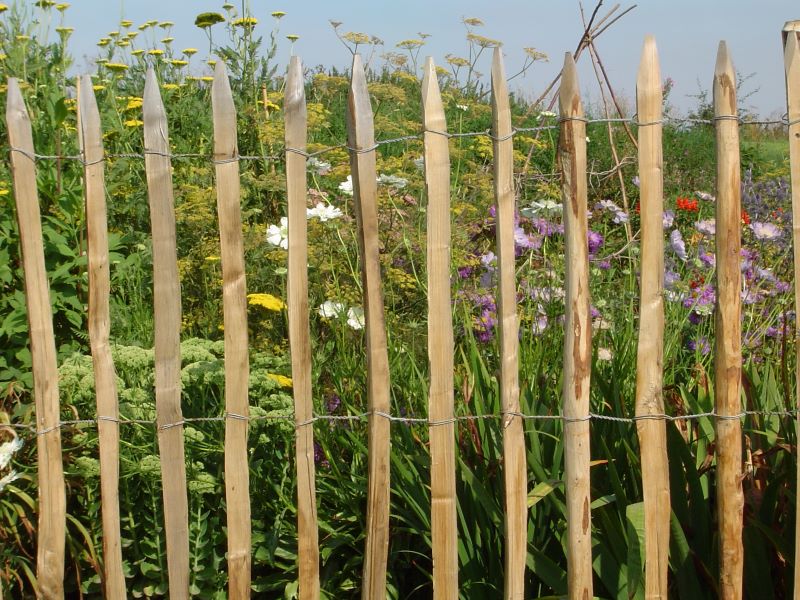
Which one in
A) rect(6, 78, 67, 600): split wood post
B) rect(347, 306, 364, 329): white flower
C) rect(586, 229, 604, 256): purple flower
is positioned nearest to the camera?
rect(6, 78, 67, 600): split wood post

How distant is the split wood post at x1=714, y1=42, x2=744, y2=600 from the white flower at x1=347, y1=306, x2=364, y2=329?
1.23 meters

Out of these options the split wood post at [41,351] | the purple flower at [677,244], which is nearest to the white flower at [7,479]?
the split wood post at [41,351]

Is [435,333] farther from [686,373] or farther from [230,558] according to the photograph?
[686,373]

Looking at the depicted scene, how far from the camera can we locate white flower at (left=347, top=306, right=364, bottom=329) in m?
3.16

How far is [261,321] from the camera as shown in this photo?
3406 mm

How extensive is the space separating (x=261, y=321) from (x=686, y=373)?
1520mm

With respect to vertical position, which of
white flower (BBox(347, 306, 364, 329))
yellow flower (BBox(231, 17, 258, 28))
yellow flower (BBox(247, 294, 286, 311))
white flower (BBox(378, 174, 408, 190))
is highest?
yellow flower (BBox(231, 17, 258, 28))

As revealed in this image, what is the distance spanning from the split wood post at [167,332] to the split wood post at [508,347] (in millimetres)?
787

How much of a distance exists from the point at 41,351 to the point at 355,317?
1076mm

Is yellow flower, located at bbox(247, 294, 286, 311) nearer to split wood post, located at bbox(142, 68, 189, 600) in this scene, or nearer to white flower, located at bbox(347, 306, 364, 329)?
white flower, located at bbox(347, 306, 364, 329)

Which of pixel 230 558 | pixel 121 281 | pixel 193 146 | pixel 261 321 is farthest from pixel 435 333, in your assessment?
pixel 193 146

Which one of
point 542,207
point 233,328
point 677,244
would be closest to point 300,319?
point 233,328

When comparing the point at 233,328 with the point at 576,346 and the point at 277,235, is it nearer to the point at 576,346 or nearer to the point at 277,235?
the point at 576,346

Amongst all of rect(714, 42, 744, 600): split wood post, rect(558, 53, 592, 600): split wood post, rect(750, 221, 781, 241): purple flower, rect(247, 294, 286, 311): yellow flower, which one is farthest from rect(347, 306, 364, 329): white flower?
rect(750, 221, 781, 241): purple flower
